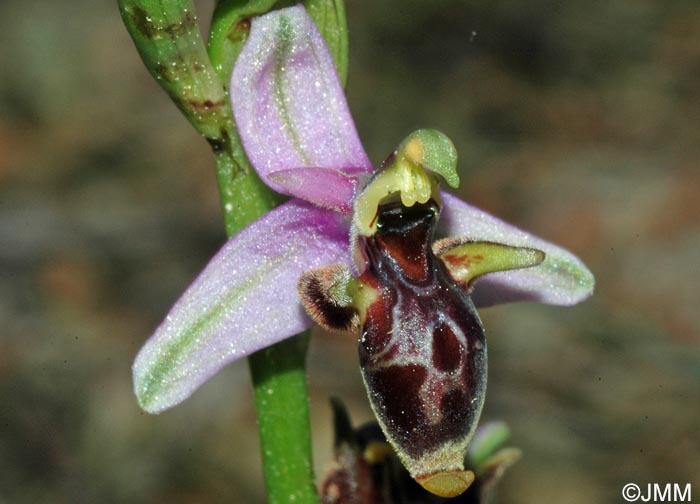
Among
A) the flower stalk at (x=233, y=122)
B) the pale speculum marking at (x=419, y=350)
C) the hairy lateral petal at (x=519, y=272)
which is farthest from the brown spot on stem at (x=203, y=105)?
the hairy lateral petal at (x=519, y=272)

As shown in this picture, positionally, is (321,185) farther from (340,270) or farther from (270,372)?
(270,372)

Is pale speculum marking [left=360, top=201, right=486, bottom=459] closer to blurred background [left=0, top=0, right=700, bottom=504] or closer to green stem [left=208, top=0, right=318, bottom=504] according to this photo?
green stem [left=208, top=0, right=318, bottom=504]

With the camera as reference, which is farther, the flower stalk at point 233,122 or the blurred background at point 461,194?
the blurred background at point 461,194

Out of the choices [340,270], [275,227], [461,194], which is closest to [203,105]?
[275,227]

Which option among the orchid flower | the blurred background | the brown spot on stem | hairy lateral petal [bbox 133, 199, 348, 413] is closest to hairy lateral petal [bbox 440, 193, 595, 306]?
the orchid flower

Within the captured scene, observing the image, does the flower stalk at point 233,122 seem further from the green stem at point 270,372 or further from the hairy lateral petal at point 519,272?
the hairy lateral petal at point 519,272

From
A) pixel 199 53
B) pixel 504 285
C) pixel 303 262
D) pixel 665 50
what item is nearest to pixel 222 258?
pixel 303 262
